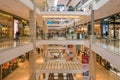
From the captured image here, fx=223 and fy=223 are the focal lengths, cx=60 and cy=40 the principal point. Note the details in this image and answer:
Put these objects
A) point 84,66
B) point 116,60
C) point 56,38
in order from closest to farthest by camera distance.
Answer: point 116,60 → point 84,66 → point 56,38

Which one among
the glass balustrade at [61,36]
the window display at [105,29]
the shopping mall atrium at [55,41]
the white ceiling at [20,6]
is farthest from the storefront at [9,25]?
the window display at [105,29]

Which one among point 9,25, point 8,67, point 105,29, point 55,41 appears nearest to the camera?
point 8,67

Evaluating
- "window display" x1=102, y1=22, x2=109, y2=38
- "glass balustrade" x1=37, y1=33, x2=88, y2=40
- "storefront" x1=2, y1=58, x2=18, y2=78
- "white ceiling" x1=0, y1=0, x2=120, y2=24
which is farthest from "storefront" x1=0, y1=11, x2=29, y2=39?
"window display" x1=102, y1=22, x2=109, y2=38

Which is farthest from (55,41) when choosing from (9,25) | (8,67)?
(8,67)

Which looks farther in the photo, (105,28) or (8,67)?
(105,28)

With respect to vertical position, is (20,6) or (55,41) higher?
(20,6)

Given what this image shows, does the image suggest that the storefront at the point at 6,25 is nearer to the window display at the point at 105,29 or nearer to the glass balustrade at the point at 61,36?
the glass balustrade at the point at 61,36

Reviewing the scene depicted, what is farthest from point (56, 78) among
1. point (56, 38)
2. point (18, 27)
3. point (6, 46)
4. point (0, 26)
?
point (6, 46)

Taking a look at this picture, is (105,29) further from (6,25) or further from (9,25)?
(6,25)

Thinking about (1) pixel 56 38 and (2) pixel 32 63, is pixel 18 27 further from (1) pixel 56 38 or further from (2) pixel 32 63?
(2) pixel 32 63

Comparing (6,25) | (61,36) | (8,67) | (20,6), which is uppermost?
(20,6)

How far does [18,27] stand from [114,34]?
30.9 feet

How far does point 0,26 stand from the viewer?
54.4 feet

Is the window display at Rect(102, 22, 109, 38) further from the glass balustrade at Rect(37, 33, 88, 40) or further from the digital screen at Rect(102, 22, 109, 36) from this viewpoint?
the glass balustrade at Rect(37, 33, 88, 40)
